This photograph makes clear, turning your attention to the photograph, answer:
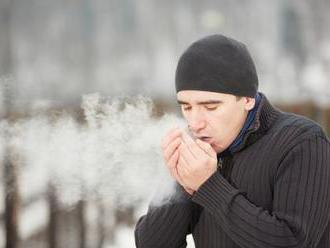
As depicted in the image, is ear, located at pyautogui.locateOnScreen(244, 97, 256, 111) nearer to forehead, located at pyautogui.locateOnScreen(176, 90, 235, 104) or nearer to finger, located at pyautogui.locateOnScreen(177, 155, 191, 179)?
forehead, located at pyautogui.locateOnScreen(176, 90, 235, 104)

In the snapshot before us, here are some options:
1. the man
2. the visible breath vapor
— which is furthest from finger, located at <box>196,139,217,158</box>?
the visible breath vapor

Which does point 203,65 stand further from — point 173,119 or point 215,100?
point 173,119

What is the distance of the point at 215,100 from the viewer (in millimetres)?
1335

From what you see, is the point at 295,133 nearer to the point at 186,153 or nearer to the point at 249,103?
the point at 249,103

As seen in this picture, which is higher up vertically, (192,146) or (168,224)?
(192,146)

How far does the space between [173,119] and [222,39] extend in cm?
56

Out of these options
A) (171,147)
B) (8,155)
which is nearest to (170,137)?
(171,147)

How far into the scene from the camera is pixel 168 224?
143cm

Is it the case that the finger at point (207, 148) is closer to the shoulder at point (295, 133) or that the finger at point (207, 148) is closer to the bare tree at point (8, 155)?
the shoulder at point (295, 133)

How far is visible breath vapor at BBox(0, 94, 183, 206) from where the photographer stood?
1.97m

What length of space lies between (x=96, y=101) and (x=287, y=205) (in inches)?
38.4

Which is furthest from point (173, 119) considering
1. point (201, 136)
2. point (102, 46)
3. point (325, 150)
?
point (102, 46)

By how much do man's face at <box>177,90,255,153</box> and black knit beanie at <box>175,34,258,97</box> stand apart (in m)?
0.02

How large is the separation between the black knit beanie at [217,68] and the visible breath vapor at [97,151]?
1.08ft
